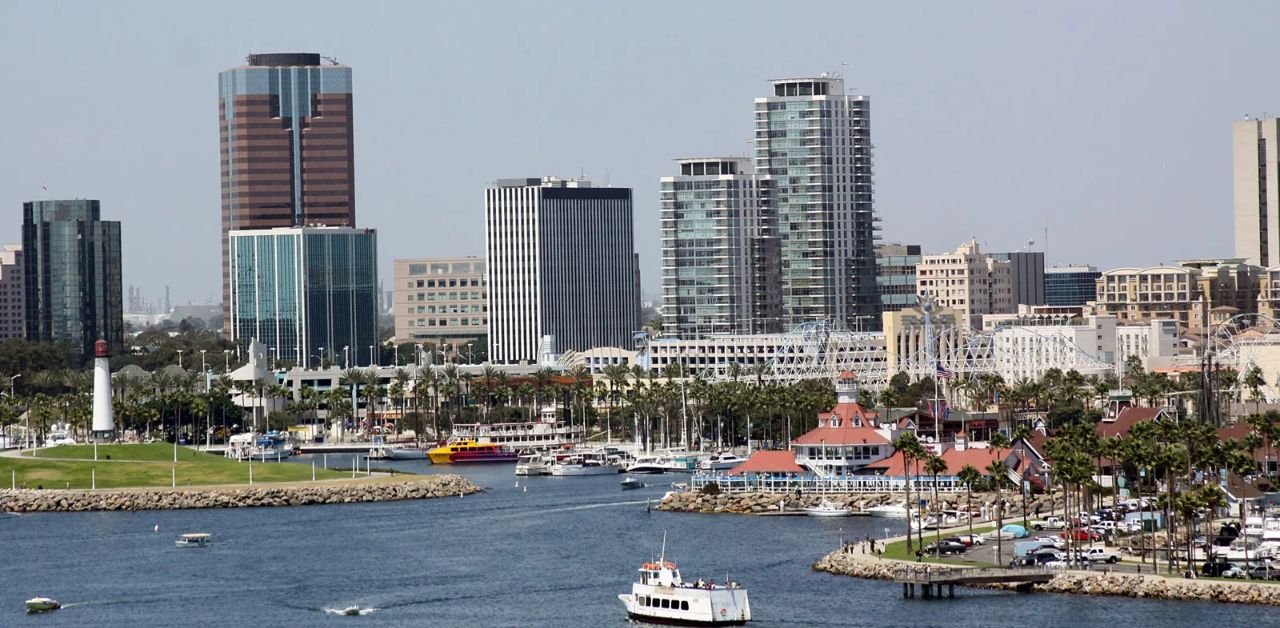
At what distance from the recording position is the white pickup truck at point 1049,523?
413ft

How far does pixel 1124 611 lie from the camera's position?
100438 mm

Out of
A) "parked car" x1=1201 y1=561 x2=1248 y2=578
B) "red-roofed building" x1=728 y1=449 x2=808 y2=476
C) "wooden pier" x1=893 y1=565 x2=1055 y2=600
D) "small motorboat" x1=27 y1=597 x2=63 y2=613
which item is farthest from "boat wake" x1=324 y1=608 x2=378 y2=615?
"red-roofed building" x1=728 y1=449 x2=808 y2=476

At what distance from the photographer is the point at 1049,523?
128125 mm

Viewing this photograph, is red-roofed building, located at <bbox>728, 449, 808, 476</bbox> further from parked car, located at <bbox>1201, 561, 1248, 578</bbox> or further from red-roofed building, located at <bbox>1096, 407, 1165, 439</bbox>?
parked car, located at <bbox>1201, 561, 1248, 578</bbox>

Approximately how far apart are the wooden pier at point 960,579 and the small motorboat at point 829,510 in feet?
130

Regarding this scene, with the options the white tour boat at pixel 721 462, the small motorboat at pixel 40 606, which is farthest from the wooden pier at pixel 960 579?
the white tour boat at pixel 721 462

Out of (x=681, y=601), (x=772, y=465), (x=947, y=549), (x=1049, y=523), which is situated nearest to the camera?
(x=681, y=601)

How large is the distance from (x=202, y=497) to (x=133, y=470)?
13484 mm

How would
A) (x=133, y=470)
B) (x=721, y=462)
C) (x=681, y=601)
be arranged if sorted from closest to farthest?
(x=681, y=601) → (x=133, y=470) → (x=721, y=462)

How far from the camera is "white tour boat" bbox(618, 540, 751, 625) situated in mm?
101125

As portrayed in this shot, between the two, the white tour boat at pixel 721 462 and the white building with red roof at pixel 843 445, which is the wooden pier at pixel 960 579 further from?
the white tour boat at pixel 721 462

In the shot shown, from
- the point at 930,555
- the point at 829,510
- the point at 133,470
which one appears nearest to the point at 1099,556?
the point at 930,555

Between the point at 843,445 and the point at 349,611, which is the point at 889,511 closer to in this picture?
the point at 843,445

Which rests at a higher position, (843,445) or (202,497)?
(843,445)
